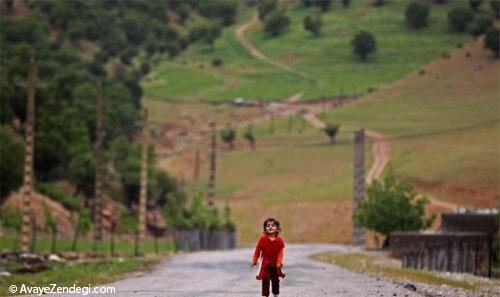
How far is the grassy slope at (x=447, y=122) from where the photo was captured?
105 m

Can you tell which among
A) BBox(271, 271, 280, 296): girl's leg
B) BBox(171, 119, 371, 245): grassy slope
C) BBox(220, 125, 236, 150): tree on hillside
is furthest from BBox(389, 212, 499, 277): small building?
BBox(220, 125, 236, 150): tree on hillside

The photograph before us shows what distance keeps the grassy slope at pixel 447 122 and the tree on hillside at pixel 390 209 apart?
1658 cm

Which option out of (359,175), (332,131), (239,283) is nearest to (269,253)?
(239,283)

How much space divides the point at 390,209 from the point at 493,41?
107 m

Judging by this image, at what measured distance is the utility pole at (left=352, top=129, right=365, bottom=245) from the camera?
78.1 metres

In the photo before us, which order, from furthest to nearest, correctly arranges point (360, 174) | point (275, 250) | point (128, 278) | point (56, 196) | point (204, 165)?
point (204, 165) < point (56, 196) < point (360, 174) < point (128, 278) < point (275, 250)

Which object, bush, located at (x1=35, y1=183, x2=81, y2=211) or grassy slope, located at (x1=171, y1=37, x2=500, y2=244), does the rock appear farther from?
grassy slope, located at (x1=171, y1=37, x2=500, y2=244)

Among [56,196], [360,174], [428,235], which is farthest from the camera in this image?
[56,196]

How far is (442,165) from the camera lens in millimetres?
119875

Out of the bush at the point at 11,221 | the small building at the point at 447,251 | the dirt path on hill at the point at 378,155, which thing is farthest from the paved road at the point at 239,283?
the dirt path on hill at the point at 378,155

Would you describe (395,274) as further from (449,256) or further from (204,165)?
(204,165)

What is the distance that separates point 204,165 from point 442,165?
3926cm

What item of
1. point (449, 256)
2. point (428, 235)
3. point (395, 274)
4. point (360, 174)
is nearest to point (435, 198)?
point (360, 174)

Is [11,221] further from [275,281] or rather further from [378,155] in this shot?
[378,155]
